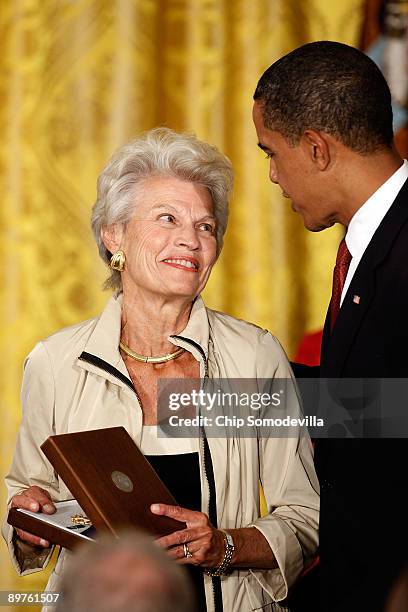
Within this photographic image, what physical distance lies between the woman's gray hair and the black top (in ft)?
2.18

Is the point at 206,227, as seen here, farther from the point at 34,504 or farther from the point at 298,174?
the point at 34,504

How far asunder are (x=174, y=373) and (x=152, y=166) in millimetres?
567

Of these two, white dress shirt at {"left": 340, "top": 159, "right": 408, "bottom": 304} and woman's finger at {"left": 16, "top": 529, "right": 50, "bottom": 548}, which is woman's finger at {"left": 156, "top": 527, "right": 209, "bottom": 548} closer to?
woman's finger at {"left": 16, "top": 529, "right": 50, "bottom": 548}

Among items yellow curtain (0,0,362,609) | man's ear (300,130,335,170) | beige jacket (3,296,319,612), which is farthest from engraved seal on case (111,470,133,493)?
yellow curtain (0,0,362,609)

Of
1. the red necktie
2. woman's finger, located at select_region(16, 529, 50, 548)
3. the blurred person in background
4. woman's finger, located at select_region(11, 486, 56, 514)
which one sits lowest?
the blurred person in background

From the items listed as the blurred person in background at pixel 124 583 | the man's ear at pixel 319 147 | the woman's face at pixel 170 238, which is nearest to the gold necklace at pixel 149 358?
the woman's face at pixel 170 238

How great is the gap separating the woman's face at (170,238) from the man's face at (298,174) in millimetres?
277

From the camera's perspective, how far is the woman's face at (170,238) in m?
2.48

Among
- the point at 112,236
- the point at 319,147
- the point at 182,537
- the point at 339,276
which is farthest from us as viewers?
the point at 112,236

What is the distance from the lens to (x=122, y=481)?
212 cm

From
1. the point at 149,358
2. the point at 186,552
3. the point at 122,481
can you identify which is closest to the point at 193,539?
the point at 186,552

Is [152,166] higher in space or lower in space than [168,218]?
higher

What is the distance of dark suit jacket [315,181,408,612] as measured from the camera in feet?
6.82

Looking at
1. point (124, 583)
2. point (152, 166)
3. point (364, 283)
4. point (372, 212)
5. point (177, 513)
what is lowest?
point (124, 583)
